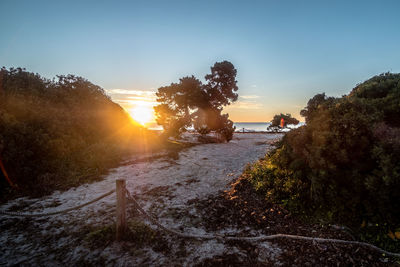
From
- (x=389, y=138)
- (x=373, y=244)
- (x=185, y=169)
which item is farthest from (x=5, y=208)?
(x=389, y=138)

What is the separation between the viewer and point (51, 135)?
10.2 meters

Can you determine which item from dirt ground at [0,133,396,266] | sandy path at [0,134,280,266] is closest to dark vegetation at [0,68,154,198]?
sandy path at [0,134,280,266]

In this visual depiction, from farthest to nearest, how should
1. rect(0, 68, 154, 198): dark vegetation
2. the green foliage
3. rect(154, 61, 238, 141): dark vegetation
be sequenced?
the green foliage → rect(154, 61, 238, 141): dark vegetation → rect(0, 68, 154, 198): dark vegetation

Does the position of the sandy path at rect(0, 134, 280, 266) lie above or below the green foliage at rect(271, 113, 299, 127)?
below

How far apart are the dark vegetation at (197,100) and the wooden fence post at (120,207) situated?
51.2 feet

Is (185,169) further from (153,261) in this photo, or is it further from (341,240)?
(341,240)

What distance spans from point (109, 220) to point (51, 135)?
24.9ft

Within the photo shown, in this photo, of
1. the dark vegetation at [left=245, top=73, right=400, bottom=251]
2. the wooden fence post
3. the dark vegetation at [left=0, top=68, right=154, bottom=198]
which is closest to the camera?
the dark vegetation at [left=245, top=73, right=400, bottom=251]

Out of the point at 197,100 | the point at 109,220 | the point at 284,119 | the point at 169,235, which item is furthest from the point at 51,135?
the point at 284,119

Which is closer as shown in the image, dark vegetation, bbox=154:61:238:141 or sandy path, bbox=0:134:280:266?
sandy path, bbox=0:134:280:266

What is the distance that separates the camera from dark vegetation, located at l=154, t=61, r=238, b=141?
19547 mm

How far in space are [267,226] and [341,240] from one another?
5.15 ft

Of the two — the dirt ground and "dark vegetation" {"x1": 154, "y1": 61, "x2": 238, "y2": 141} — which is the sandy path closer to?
the dirt ground

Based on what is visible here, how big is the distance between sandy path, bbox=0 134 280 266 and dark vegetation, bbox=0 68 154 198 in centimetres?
150
